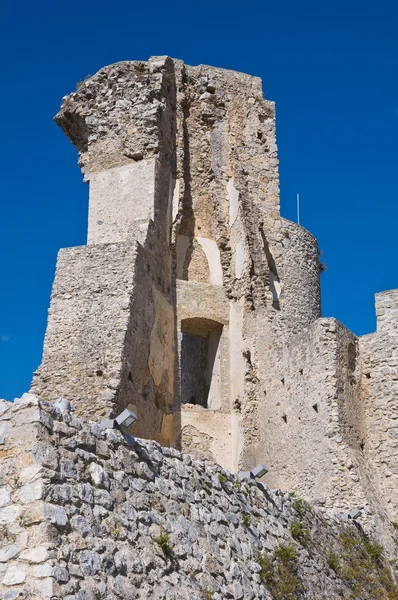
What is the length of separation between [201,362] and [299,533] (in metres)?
10.2

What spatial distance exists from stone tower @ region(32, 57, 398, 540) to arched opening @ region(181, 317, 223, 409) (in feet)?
0.17

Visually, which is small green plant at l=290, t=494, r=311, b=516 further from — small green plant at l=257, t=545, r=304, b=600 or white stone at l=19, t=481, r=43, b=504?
white stone at l=19, t=481, r=43, b=504

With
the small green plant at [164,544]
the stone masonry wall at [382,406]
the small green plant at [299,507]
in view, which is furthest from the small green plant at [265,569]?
the stone masonry wall at [382,406]

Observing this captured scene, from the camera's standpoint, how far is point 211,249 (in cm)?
2105

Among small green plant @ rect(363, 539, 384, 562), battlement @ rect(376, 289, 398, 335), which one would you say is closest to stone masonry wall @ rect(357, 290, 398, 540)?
battlement @ rect(376, 289, 398, 335)

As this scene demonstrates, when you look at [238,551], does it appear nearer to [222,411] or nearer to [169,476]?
[169,476]

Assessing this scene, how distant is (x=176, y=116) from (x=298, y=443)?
887 centimetres

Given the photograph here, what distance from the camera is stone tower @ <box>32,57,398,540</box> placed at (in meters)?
16.0

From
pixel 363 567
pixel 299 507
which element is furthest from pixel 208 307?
pixel 299 507

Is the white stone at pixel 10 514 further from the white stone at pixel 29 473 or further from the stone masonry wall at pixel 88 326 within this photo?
the stone masonry wall at pixel 88 326

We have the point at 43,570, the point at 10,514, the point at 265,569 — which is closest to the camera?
the point at 43,570

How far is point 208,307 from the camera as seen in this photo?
19969 millimetres

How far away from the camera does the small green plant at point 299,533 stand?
→ 38.5ft

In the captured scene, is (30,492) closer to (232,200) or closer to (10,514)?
(10,514)
